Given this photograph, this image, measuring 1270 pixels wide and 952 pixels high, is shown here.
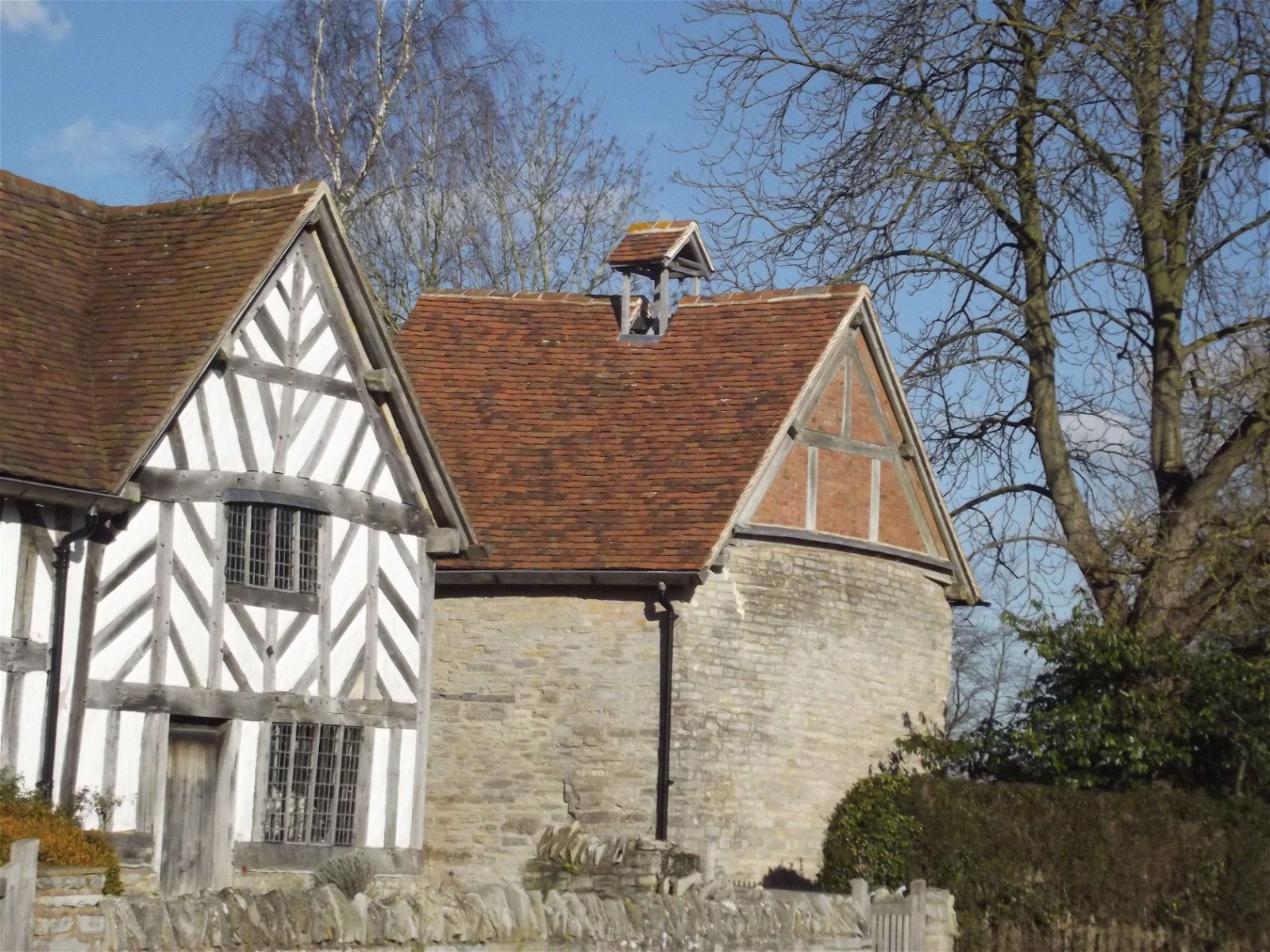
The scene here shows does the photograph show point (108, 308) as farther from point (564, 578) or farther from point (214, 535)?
point (564, 578)

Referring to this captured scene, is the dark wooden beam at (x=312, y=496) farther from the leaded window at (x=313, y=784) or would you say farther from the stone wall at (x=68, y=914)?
the stone wall at (x=68, y=914)

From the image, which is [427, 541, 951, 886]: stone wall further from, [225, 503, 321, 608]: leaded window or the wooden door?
the wooden door

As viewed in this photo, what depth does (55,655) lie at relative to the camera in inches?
634

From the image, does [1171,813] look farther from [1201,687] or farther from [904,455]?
[904,455]

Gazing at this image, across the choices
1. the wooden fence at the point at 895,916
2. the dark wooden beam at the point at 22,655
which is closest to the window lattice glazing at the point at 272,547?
the dark wooden beam at the point at 22,655

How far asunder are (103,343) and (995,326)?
11010 mm

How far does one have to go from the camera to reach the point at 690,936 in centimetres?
1463

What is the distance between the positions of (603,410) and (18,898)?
515 inches

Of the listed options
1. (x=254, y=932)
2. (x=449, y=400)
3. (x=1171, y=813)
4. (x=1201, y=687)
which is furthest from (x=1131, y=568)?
(x=254, y=932)

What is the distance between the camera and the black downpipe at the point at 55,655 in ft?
52.2

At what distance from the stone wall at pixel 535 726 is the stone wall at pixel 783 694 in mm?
544

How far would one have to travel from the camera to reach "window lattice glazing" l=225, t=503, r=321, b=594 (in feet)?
59.4

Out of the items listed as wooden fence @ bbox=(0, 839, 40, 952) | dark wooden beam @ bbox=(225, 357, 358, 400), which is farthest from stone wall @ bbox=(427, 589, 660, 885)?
wooden fence @ bbox=(0, 839, 40, 952)

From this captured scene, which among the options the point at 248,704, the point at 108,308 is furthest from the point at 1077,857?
the point at 108,308
